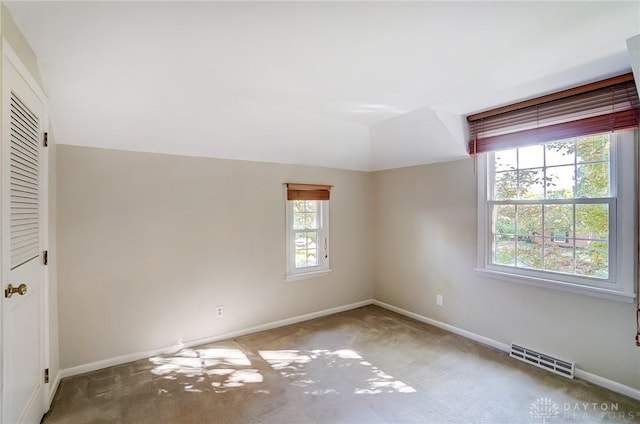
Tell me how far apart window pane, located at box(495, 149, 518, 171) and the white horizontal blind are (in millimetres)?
3732

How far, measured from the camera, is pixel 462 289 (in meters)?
3.40

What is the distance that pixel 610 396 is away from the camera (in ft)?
7.40

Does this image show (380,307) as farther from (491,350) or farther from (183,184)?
(183,184)

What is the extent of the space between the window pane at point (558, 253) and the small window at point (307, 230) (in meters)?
2.37

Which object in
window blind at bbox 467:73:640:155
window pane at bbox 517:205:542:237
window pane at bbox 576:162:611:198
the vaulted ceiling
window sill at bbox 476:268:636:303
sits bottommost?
window sill at bbox 476:268:636:303

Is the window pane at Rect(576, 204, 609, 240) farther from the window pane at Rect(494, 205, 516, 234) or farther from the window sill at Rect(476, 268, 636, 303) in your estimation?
the window pane at Rect(494, 205, 516, 234)

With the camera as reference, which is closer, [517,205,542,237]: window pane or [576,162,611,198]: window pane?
[576,162,611,198]: window pane

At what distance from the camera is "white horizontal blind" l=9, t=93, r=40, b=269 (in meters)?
1.59

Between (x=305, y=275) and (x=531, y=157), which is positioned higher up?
(x=531, y=157)

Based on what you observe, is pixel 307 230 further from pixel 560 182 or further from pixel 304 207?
pixel 560 182

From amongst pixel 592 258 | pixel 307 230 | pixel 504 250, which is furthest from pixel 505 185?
pixel 307 230

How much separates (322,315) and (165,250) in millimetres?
2116

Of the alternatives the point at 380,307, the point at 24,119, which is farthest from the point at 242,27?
the point at 380,307

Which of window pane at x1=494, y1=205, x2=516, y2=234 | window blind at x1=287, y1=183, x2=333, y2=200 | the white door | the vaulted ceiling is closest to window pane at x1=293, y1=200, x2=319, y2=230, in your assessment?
window blind at x1=287, y1=183, x2=333, y2=200
